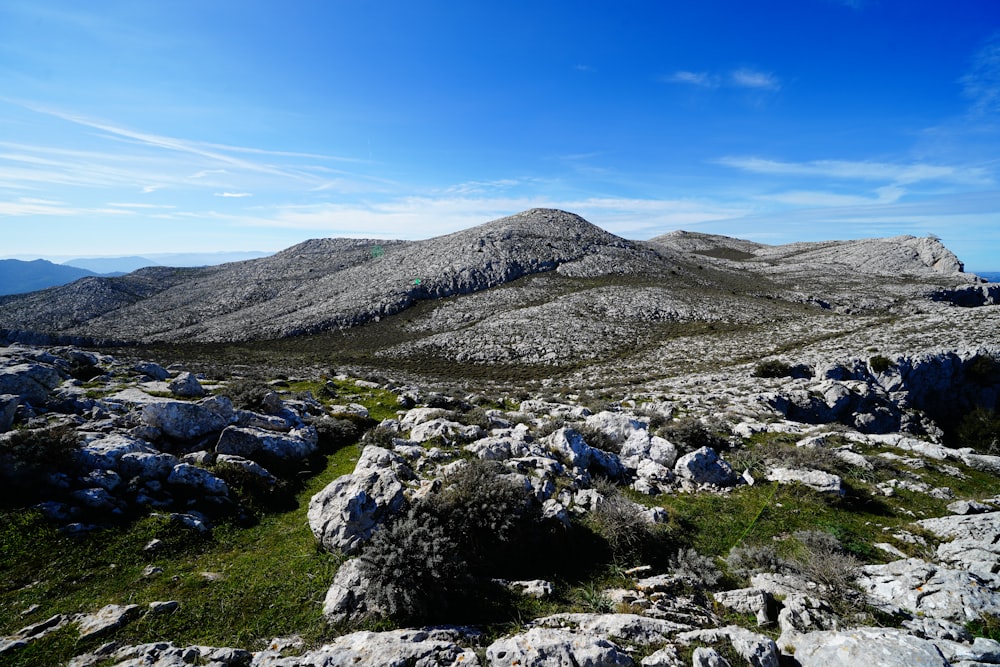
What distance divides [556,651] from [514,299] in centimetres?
7027

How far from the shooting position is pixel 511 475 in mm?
10914

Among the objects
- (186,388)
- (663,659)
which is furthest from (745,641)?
(186,388)

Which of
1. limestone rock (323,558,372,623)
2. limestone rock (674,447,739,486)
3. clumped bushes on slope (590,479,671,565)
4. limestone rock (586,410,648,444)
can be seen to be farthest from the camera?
limestone rock (586,410,648,444)

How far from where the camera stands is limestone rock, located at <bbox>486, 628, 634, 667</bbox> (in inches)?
231

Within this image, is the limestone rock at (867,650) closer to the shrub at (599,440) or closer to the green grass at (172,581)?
the green grass at (172,581)

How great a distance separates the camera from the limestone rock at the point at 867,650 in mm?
5371

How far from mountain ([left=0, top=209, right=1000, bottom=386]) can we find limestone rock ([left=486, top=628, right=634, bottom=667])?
36729 millimetres

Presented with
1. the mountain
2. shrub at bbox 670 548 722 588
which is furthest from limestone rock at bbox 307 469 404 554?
the mountain

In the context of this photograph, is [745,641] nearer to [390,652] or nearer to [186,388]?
[390,652]

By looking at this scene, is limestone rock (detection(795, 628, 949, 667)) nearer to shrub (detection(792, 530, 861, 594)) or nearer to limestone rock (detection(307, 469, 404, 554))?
shrub (detection(792, 530, 861, 594))

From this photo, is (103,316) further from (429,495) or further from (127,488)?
(429,495)

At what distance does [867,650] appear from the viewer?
18.3 ft

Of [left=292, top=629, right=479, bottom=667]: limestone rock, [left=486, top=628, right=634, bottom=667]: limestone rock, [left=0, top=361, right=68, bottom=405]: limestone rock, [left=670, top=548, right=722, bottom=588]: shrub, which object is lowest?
[left=670, top=548, right=722, bottom=588]: shrub

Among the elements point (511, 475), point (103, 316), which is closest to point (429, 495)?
point (511, 475)
